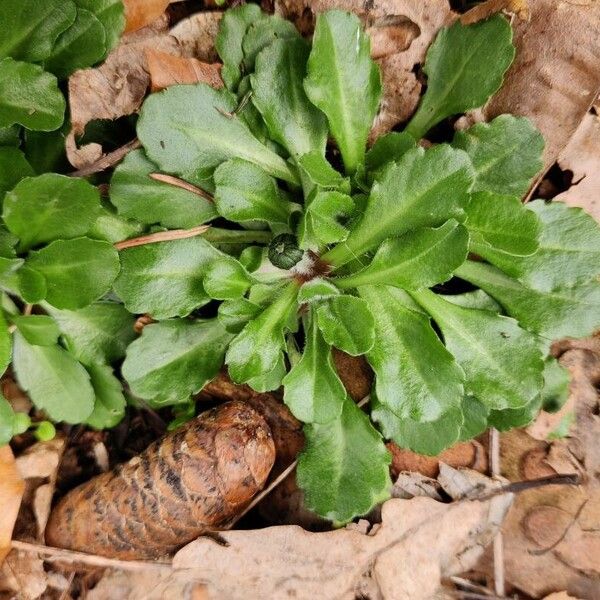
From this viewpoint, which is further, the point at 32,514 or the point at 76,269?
the point at 32,514

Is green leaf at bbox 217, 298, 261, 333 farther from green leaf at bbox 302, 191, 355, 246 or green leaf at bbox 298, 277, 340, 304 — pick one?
green leaf at bbox 302, 191, 355, 246

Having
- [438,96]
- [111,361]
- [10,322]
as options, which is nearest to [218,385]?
[111,361]

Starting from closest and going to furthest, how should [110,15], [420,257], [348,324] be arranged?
1. [420,257]
2. [348,324]
3. [110,15]

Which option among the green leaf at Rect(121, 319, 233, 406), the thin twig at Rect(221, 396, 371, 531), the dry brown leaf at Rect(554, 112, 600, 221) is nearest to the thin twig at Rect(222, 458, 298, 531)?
the thin twig at Rect(221, 396, 371, 531)

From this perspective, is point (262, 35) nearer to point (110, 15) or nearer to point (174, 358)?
point (110, 15)

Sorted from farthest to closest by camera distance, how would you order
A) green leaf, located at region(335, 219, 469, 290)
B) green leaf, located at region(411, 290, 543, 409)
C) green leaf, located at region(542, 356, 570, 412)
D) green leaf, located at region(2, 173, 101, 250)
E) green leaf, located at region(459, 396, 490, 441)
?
green leaf, located at region(542, 356, 570, 412), green leaf, located at region(459, 396, 490, 441), green leaf, located at region(411, 290, 543, 409), green leaf, located at region(2, 173, 101, 250), green leaf, located at region(335, 219, 469, 290)

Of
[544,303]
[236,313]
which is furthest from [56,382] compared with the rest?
[544,303]

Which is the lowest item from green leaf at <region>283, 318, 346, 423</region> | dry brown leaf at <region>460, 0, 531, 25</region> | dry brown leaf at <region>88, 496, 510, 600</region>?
dry brown leaf at <region>88, 496, 510, 600</region>

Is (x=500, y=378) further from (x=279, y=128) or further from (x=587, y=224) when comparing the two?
(x=279, y=128)
